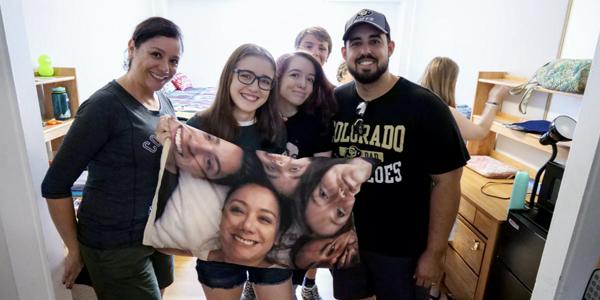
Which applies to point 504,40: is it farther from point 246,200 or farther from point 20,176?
point 20,176

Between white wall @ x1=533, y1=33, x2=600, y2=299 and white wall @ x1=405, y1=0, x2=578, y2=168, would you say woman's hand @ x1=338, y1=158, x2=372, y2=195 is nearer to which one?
white wall @ x1=533, y1=33, x2=600, y2=299

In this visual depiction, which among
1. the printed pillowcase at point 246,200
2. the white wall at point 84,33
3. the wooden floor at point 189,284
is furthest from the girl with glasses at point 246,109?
the white wall at point 84,33

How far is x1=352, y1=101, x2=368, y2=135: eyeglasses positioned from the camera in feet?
4.05

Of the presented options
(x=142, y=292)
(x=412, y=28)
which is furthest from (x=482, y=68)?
(x=142, y=292)

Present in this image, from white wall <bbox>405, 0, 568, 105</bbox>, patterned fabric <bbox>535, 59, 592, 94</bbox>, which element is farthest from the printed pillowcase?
white wall <bbox>405, 0, 568, 105</bbox>

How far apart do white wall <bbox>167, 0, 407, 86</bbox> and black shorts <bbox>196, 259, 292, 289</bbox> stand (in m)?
4.42

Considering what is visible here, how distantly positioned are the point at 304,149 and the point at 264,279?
48cm

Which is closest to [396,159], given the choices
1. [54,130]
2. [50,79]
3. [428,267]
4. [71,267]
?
[428,267]

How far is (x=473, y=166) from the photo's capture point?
2330 millimetres

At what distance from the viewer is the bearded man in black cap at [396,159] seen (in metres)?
1.20

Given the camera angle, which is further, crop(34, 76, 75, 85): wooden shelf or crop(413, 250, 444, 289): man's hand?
crop(34, 76, 75, 85): wooden shelf

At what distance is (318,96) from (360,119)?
18 cm

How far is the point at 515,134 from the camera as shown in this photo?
2088 mm

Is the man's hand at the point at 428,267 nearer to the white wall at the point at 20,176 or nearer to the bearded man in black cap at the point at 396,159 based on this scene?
the bearded man in black cap at the point at 396,159
